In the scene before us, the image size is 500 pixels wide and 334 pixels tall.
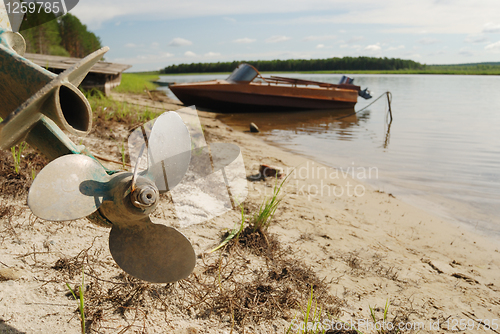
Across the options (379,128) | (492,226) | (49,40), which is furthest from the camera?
(49,40)

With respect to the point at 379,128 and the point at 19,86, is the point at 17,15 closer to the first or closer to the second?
the point at 19,86

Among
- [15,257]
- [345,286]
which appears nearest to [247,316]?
[345,286]

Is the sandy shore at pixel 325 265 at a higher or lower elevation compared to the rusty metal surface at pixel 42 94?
lower

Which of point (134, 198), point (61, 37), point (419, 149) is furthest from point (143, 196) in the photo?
point (61, 37)

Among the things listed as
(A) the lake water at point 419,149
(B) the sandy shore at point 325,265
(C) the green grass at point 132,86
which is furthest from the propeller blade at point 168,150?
(C) the green grass at point 132,86

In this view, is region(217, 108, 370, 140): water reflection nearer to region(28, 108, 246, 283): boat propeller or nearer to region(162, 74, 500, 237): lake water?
region(162, 74, 500, 237): lake water

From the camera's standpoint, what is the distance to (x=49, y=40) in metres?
41.2

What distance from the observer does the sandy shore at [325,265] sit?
68.6 inches

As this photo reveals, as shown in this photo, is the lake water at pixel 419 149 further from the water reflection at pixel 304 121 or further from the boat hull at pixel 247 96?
the boat hull at pixel 247 96

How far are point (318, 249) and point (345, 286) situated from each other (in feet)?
1.79

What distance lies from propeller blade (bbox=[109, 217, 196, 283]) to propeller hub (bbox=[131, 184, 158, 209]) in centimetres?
27

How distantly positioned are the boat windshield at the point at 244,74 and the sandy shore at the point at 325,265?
9.60 meters

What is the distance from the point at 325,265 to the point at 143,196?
73.1 inches

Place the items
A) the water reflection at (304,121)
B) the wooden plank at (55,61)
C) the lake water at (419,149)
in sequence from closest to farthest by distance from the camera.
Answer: the lake water at (419,149)
the wooden plank at (55,61)
the water reflection at (304,121)
